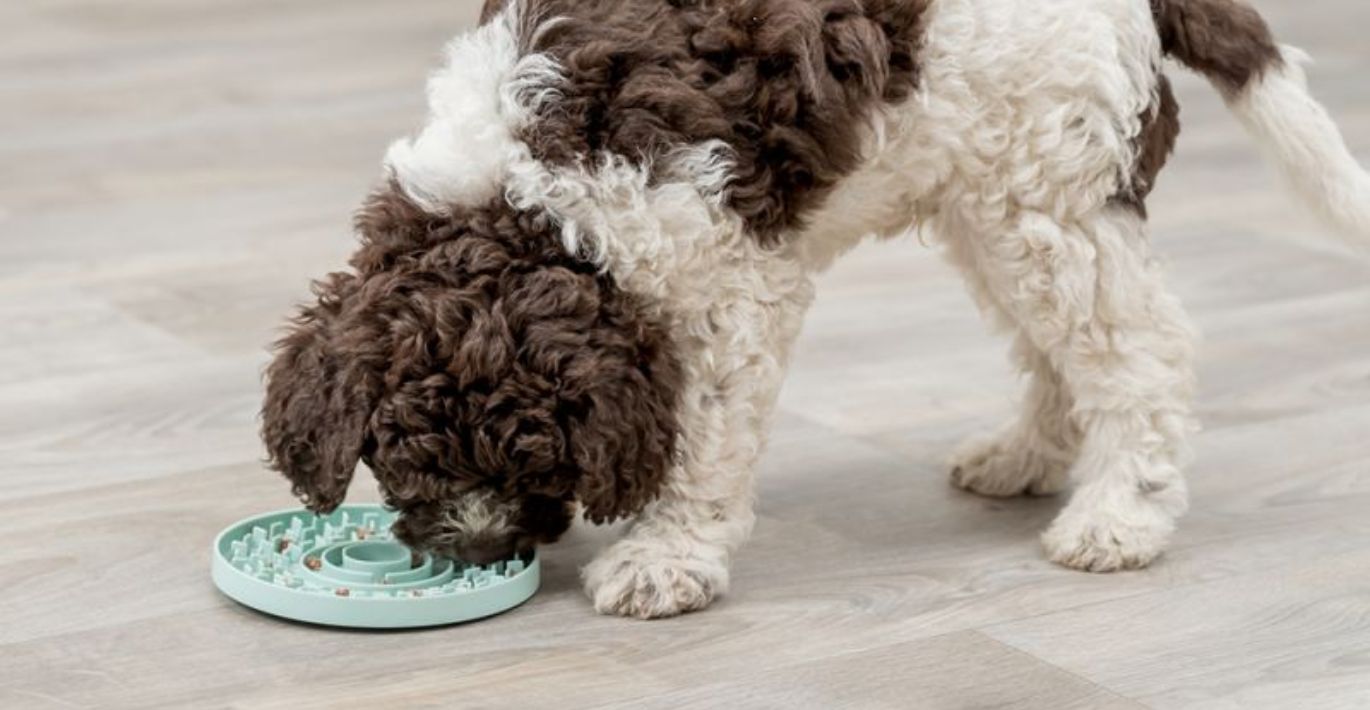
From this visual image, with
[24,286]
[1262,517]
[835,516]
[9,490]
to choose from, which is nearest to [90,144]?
[24,286]

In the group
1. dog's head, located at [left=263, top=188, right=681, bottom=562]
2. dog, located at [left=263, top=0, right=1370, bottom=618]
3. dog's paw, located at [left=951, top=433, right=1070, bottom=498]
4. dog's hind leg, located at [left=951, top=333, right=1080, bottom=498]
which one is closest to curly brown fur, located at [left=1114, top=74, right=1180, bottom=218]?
dog, located at [left=263, top=0, right=1370, bottom=618]

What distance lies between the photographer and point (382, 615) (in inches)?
117

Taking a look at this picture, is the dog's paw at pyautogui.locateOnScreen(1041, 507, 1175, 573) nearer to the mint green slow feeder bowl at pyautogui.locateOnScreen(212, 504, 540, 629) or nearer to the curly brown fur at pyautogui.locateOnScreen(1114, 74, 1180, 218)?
the curly brown fur at pyautogui.locateOnScreen(1114, 74, 1180, 218)

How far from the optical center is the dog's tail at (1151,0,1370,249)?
3248 millimetres

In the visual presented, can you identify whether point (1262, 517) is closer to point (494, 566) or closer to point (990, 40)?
point (990, 40)

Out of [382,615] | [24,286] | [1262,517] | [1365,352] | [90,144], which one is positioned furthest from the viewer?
[90,144]

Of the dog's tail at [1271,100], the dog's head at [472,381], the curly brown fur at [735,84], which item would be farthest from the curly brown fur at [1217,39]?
the dog's head at [472,381]

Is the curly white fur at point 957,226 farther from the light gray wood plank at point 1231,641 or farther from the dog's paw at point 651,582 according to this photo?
the light gray wood plank at point 1231,641

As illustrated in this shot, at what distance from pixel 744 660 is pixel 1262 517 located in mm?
956

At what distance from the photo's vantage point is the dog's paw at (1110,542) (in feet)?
10.5

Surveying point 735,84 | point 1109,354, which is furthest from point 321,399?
point 1109,354

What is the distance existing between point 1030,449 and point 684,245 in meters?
0.87

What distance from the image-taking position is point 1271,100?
329 centimetres

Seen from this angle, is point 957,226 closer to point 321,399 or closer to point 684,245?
Answer: point 684,245
